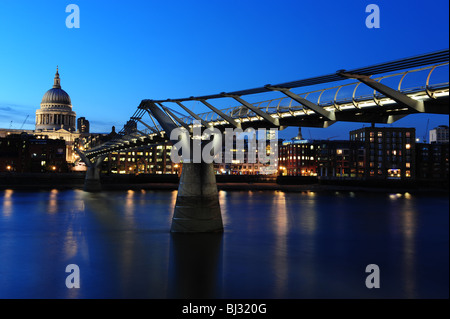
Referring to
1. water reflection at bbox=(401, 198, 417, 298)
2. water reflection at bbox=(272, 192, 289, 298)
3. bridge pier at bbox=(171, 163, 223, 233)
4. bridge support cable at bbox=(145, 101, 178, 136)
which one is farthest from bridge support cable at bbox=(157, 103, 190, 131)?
water reflection at bbox=(401, 198, 417, 298)

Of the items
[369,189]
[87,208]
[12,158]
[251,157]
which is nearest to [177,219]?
[87,208]

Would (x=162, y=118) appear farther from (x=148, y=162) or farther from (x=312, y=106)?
(x=148, y=162)

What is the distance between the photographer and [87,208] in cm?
6444

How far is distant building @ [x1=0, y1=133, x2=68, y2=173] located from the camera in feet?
496

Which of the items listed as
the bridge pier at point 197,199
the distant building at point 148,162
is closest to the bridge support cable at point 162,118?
the bridge pier at point 197,199

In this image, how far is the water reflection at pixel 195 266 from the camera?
21.4 m

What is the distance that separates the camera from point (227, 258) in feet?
94.0

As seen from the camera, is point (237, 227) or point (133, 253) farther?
point (237, 227)

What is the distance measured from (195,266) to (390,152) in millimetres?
166707

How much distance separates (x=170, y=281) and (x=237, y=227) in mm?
22448

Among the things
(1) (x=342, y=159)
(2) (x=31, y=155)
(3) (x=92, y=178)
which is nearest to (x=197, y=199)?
(3) (x=92, y=178)

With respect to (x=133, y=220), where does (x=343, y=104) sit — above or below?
above

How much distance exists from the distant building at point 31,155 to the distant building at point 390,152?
121318mm
